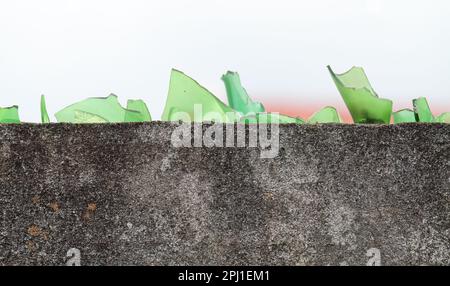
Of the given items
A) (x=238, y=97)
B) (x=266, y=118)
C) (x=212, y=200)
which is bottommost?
(x=212, y=200)

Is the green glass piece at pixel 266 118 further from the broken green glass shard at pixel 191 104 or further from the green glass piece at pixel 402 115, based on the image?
the green glass piece at pixel 402 115

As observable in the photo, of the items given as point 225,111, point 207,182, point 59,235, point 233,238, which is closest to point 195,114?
point 225,111

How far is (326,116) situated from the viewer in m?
2.01

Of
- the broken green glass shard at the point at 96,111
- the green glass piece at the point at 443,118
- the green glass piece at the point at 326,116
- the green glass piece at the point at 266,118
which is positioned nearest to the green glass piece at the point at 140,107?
the broken green glass shard at the point at 96,111

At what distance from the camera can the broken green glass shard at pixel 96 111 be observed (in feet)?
6.50

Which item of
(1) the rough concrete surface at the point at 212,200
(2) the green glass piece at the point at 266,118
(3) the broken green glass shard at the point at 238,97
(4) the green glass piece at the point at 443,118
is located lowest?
(1) the rough concrete surface at the point at 212,200

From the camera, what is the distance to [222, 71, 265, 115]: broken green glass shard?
2.11m

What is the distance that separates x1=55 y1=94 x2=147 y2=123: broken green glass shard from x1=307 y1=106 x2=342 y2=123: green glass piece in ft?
1.79

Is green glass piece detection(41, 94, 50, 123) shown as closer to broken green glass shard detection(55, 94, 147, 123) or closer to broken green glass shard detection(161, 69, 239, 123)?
broken green glass shard detection(55, 94, 147, 123)

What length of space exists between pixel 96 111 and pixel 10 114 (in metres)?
0.27

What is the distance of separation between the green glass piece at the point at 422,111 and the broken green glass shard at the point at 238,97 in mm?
500

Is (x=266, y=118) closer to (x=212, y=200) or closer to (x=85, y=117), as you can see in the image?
(x=212, y=200)

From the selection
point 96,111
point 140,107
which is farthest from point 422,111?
point 96,111
